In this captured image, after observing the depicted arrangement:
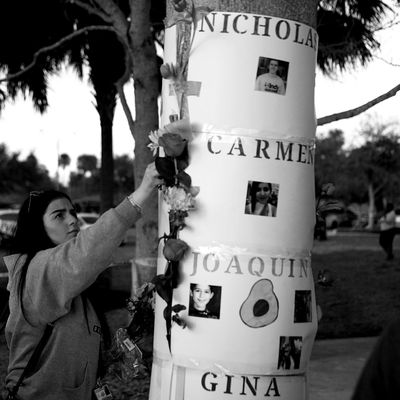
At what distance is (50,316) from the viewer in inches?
112

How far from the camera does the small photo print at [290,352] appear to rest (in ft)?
8.61

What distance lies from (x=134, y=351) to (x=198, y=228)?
24.9 inches

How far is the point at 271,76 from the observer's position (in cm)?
264

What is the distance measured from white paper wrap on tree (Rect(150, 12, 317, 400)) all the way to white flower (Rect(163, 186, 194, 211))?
36 mm

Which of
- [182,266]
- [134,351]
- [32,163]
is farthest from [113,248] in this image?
[32,163]

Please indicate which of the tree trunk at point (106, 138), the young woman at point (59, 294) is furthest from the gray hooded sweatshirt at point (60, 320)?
the tree trunk at point (106, 138)

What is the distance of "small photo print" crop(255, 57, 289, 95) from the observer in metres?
2.63

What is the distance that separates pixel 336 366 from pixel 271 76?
5123mm

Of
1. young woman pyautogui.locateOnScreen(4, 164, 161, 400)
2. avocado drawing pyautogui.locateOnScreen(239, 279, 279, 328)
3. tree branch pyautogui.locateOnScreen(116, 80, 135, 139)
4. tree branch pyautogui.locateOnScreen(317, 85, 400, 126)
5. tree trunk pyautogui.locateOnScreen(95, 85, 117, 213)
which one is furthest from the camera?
tree trunk pyautogui.locateOnScreen(95, 85, 117, 213)

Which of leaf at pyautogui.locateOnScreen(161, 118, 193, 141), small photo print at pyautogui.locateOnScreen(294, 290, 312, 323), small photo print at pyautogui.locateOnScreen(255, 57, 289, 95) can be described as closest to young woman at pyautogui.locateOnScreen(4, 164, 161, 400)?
leaf at pyautogui.locateOnScreen(161, 118, 193, 141)

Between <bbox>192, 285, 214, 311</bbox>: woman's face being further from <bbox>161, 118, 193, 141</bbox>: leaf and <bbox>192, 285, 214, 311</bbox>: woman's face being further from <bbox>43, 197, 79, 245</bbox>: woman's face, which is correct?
<bbox>43, 197, 79, 245</bbox>: woman's face

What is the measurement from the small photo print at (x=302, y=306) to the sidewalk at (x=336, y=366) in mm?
3542

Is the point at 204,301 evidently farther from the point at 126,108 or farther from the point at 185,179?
the point at 126,108

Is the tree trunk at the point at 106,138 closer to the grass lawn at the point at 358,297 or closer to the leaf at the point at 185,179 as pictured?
the grass lawn at the point at 358,297
